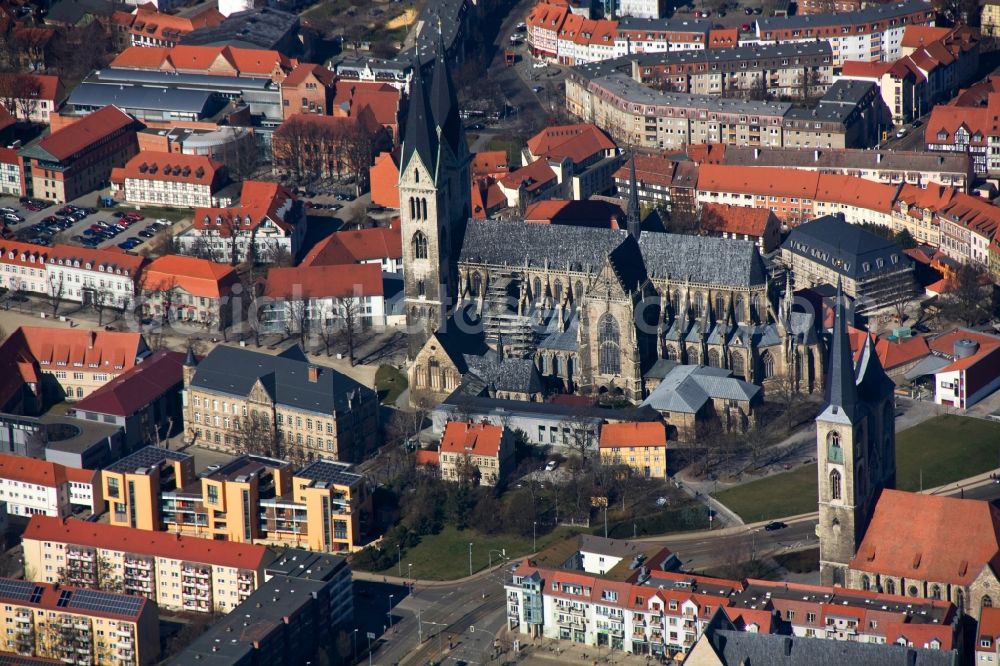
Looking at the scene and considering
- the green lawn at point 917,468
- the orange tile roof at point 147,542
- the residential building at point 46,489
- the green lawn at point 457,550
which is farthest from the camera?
the residential building at point 46,489

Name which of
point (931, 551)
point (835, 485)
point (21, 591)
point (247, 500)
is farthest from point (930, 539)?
point (21, 591)

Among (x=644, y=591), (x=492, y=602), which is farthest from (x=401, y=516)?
(x=644, y=591)

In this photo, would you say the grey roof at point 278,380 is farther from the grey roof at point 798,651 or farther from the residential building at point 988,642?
the residential building at point 988,642

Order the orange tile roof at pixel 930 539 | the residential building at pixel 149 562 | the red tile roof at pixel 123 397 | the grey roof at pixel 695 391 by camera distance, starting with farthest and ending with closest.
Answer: the red tile roof at pixel 123 397
the grey roof at pixel 695 391
the residential building at pixel 149 562
the orange tile roof at pixel 930 539

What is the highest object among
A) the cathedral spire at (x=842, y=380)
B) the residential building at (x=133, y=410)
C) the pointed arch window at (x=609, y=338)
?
the cathedral spire at (x=842, y=380)

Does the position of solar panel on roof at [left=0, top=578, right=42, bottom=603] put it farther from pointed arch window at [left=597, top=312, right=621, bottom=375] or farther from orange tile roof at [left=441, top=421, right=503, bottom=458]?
pointed arch window at [left=597, top=312, right=621, bottom=375]

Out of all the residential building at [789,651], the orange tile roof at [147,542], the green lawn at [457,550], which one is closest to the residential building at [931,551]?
the residential building at [789,651]

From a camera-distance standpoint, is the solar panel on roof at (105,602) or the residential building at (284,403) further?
the residential building at (284,403)

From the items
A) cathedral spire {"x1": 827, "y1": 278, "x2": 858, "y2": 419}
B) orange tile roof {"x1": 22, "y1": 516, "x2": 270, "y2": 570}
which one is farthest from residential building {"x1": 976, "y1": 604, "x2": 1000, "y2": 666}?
orange tile roof {"x1": 22, "y1": 516, "x2": 270, "y2": 570}

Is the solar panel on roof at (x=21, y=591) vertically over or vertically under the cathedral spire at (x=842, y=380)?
under
